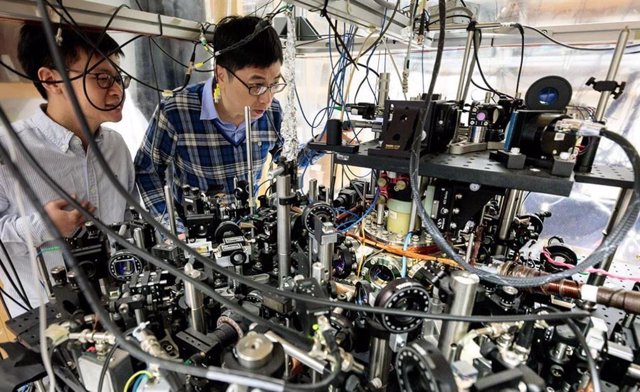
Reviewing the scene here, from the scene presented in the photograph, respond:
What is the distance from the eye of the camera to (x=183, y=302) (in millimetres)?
706

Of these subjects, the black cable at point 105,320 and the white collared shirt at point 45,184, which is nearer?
the black cable at point 105,320

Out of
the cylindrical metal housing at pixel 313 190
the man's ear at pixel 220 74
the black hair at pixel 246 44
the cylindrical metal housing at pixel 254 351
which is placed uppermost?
the black hair at pixel 246 44

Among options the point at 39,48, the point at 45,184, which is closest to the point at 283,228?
the point at 45,184

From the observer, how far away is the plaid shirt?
1631 mm

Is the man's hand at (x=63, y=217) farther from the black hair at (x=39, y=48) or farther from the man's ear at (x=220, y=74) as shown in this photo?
the man's ear at (x=220, y=74)

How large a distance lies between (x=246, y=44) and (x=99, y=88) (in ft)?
2.06

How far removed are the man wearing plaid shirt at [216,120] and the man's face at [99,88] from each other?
0.34 meters

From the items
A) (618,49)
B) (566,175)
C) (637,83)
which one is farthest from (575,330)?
(637,83)

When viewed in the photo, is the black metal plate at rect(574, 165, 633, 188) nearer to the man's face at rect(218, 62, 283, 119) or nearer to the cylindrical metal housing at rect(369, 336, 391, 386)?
the cylindrical metal housing at rect(369, 336, 391, 386)

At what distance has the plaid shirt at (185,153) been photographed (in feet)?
5.35

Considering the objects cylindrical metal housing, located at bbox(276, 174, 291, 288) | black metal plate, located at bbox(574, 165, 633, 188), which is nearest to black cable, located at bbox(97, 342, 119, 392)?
cylindrical metal housing, located at bbox(276, 174, 291, 288)

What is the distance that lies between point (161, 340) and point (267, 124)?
5.22 feet

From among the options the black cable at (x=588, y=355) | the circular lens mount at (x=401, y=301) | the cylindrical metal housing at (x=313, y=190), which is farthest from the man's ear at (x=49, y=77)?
the black cable at (x=588, y=355)

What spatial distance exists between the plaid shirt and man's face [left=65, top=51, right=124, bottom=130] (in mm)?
335
